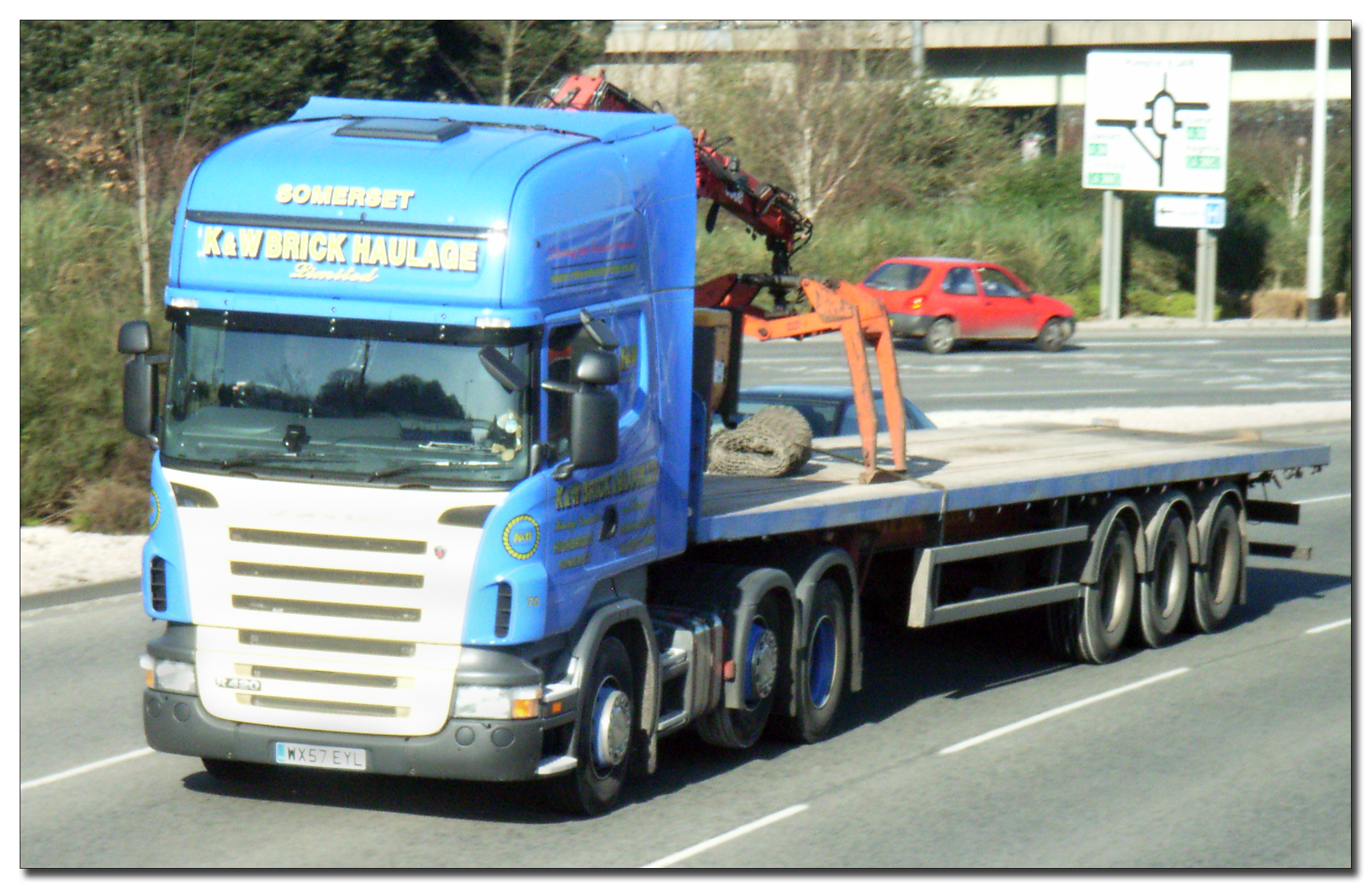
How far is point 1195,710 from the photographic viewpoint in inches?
428

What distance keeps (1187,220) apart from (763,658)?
38703 mm

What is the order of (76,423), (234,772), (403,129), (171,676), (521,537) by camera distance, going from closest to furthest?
(521,537) < (171,676) < (403,129) < (234,772) < (76,423)

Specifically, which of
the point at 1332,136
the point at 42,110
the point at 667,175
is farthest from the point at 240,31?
the point at 1332,136

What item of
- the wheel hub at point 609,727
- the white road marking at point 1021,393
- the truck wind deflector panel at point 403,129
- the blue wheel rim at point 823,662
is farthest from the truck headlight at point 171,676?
the white road marking at point 1021,393

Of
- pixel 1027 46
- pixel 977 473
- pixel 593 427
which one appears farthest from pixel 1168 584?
pixel 1027 46

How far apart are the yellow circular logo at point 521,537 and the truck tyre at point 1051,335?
3226cm

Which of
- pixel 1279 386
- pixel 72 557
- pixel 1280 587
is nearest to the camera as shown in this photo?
pixel 72 557

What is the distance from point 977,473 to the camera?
11781 mm

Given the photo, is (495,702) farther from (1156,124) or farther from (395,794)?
(1156,124)

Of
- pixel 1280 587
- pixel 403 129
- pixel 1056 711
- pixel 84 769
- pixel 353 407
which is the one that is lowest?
pixel 1280 587

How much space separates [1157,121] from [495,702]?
3990cm

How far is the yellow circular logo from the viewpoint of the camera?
7.46 metres

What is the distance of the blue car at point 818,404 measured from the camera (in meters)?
14.7

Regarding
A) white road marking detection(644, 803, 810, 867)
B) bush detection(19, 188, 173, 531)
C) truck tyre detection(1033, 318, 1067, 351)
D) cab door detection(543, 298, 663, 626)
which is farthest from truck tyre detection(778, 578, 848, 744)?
truck tyre detection(1033, 318, 1067, 351)
